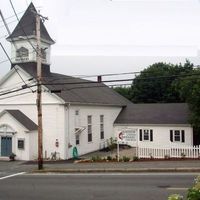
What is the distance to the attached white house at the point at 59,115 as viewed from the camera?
105ft

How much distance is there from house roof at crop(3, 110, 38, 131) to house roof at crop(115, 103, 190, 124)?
10839 millimetres

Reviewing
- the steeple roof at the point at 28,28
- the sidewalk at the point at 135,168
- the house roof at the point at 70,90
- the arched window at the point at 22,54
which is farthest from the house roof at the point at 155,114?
the sidewalk at the point at 135,168

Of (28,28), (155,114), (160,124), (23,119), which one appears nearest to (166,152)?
(160,124)

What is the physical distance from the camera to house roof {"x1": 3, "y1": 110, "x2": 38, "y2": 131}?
105ft

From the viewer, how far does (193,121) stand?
1267 inches

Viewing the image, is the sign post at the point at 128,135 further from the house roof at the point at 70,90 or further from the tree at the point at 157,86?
the tree at the point at 157,86

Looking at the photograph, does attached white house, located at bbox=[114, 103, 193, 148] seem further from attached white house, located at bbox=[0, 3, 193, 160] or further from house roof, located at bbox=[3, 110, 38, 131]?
house roof, located at bbox=[3, 110, 38, 131]

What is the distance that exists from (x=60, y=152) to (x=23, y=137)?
3.09m
